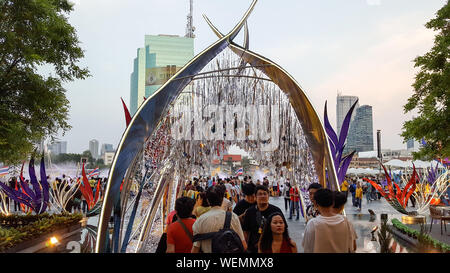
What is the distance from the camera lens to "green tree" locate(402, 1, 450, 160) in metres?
9.35

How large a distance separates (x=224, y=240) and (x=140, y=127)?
2380 millimetres

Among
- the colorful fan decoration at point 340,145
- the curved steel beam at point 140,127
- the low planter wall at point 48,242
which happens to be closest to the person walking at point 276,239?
the curved steel beam at point 140,127

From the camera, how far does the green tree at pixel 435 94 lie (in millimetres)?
9352

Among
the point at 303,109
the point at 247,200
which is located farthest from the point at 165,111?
the point at 303,109

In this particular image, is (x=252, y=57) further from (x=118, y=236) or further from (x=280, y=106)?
(x=118, y=236)

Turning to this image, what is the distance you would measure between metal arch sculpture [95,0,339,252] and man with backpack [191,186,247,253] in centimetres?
167

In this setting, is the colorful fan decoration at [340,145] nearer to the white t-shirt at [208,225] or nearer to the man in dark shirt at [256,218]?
the man in dark shirt at [256,218]

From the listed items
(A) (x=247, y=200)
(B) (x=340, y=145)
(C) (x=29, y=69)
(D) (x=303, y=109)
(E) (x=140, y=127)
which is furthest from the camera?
(C) (x=29, y=69)

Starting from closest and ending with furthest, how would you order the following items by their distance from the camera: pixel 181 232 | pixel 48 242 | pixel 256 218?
Answer: pixel 181 232 → pixel 256 218 → pixel 48 242

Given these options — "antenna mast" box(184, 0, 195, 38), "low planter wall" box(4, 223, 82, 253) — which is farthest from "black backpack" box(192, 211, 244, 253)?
"antenna mast" box(184, 0, 195, 38)

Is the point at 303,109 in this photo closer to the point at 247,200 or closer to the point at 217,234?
the point at 247,200

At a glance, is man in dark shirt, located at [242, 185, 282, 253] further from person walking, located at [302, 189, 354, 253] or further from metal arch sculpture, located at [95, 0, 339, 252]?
metal arch sculpture, located at [95, 0, 339, 252]

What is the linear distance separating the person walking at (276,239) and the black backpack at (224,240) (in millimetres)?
212

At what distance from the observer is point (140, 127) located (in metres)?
4.74
